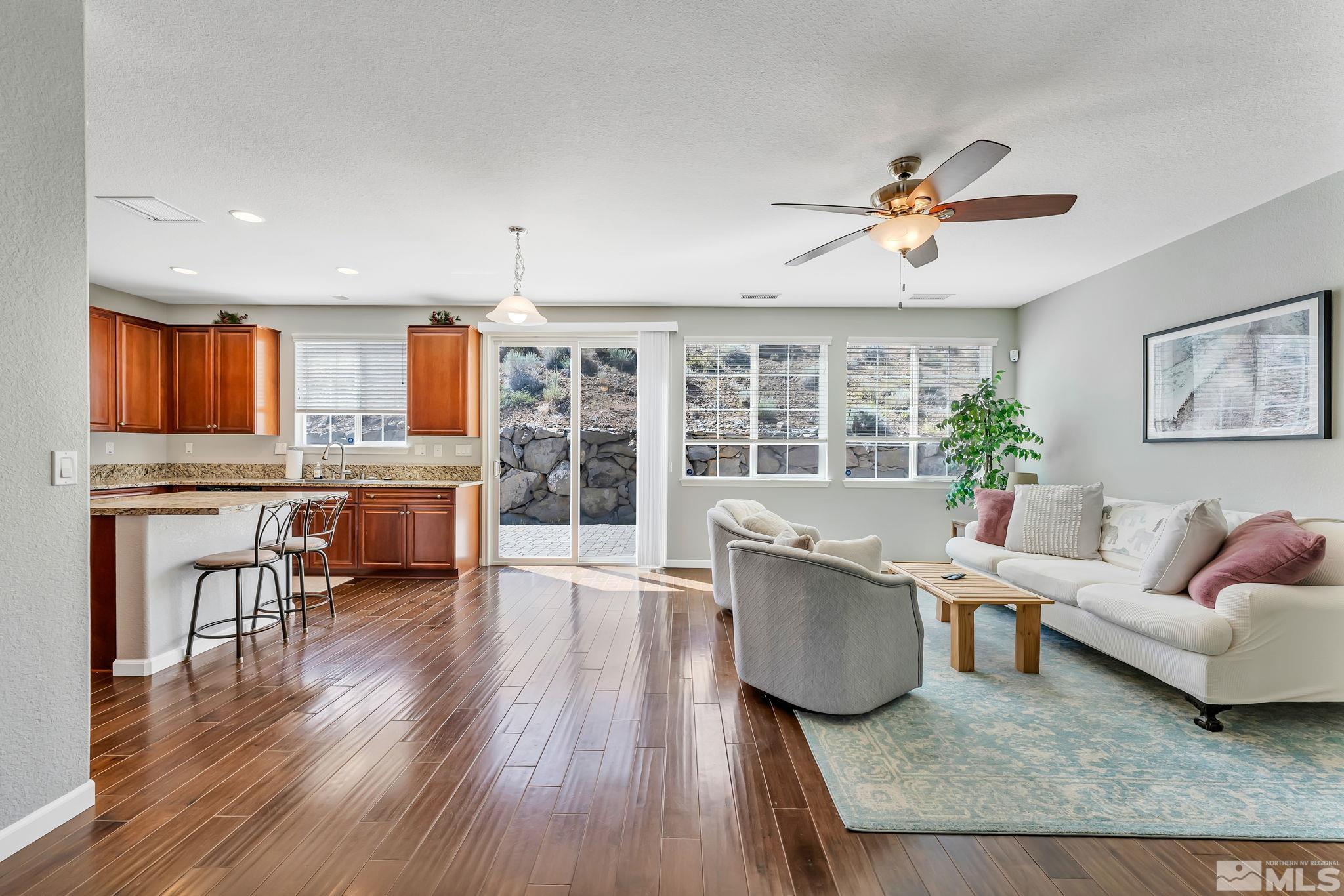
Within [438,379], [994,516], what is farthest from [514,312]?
[994,516]

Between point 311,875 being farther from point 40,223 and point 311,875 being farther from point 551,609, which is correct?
point 551,609

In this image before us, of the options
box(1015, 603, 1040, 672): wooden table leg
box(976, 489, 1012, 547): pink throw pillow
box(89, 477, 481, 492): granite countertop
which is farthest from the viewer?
box(89, 477, 481, 492): granite countertop

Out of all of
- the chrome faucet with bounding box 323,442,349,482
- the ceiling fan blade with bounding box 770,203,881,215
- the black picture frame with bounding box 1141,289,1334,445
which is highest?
the ceiling fan blade with bounding box 770,203,881,215

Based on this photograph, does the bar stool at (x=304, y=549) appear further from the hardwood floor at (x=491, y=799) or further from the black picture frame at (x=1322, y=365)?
the black picture frame at (x=1322, y=365)

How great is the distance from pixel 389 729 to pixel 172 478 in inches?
209

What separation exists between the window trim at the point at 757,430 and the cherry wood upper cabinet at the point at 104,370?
5.08 meters

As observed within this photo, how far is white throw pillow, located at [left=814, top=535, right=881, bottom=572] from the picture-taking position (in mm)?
3215

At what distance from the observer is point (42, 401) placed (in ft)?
6.30

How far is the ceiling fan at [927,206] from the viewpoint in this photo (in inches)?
99.3

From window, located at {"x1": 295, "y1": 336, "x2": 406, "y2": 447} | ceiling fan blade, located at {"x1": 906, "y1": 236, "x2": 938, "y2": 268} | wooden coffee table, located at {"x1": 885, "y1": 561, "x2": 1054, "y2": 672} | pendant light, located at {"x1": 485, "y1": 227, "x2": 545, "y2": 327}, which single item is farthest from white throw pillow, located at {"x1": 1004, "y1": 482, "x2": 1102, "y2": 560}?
window, located at {"x1": 295, "y1": 336, "x2": 406, "y2": 447}

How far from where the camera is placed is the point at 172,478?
619 cm

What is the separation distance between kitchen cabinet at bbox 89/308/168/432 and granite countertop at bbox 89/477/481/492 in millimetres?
511

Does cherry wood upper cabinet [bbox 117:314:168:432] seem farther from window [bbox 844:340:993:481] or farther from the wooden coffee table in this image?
window [bbox 844:340:993:481]

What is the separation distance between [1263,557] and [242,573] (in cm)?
552
